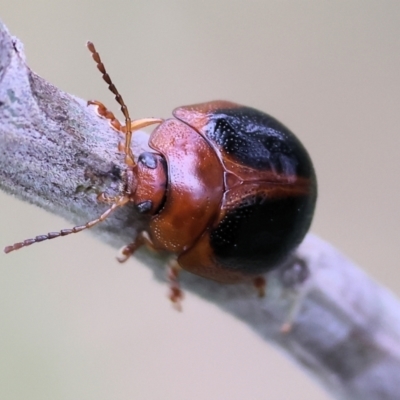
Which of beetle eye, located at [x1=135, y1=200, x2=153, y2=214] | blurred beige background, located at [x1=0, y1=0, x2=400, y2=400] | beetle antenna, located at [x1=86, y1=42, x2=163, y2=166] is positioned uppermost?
beetle antenna, located at [x1=86, y1=42, x2=163, y2=166]

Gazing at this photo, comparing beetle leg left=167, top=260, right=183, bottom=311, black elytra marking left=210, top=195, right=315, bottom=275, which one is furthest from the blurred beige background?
black elytra marking left=210, top=195, right=315, bottom=275

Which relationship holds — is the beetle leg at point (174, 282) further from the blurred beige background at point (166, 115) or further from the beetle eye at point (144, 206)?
the blurred beige background at point (166, 115)

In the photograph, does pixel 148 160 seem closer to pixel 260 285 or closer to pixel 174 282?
pixel 174 282

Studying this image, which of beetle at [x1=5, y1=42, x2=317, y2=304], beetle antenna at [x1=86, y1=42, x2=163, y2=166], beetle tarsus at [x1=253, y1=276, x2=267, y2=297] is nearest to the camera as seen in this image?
beetle antenna at [x1=86, y1=42, x2=163, y2=166]

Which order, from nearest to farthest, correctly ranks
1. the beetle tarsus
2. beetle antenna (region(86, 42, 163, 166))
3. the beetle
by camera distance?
beetle antenna (region(86, 42, 163, 166)) < the beetle < the beetle tarsus

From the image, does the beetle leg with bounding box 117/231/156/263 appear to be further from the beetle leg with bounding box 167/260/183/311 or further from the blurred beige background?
the blurred beige background

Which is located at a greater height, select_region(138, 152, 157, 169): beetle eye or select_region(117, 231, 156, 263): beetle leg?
select_region(138, 152, 157, 169): beetle eye

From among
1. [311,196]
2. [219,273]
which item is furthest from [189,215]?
[311,196]

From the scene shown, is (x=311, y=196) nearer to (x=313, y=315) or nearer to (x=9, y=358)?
(x=313, y=315)
